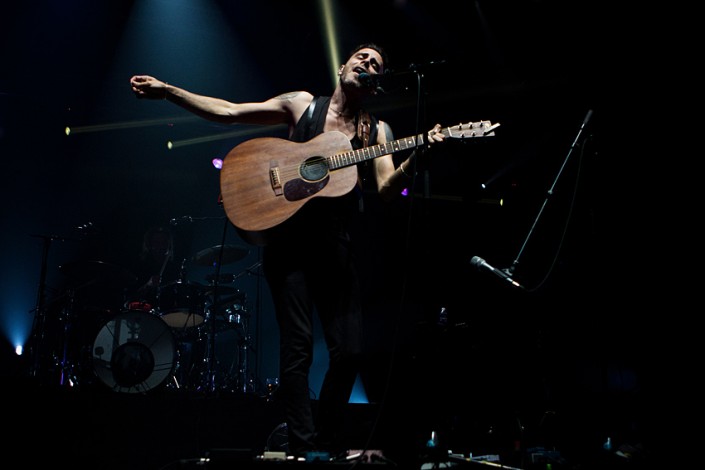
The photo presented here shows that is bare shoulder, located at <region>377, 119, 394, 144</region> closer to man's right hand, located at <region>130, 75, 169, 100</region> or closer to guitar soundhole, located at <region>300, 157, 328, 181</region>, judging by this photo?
guitar soundhole, located at <region>300, 157, 328, 181</region>

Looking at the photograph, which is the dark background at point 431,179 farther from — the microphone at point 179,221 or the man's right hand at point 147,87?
the man's right hand at point 147,87

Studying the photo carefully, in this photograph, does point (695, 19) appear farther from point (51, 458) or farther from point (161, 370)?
point (161, 370)

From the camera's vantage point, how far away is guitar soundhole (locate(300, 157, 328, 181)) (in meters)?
3.48

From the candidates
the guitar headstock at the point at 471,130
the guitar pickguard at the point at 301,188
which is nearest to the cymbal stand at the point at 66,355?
the guitar pickguard at the point at 301,188

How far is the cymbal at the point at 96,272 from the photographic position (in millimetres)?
6715

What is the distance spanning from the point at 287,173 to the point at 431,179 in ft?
14.7

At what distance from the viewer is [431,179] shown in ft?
25.4

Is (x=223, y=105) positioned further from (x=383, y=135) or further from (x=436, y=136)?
(x=436, y=136)

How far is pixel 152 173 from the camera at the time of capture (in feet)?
32.4

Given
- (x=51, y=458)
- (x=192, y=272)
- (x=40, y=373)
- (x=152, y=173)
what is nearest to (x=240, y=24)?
(x=152, y=173)

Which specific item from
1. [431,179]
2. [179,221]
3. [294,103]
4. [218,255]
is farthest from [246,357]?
[294,103]

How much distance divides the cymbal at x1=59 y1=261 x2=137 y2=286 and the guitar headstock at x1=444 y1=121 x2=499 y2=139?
4772 millimetres

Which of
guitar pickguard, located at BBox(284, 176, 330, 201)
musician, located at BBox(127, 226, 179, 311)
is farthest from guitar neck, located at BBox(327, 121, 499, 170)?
musician, located at BBox(127, 226, 179, 311)

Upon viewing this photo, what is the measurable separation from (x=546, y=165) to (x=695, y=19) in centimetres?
375
